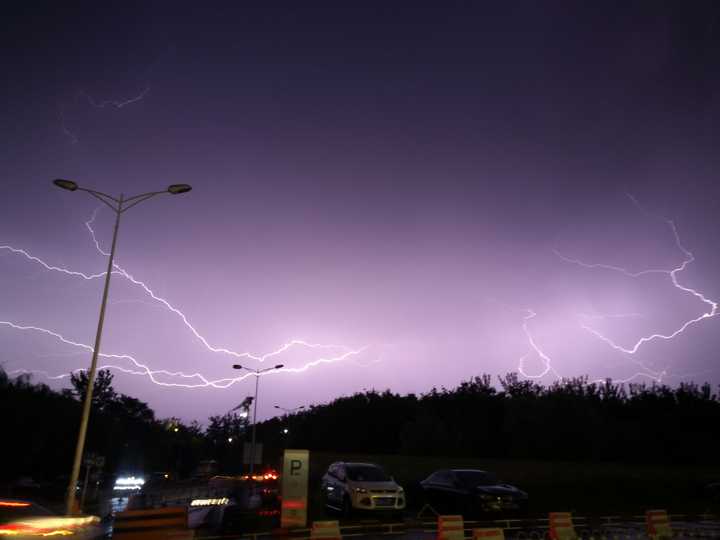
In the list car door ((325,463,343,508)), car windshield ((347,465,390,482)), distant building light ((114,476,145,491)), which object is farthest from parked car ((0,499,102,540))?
distant building light ((114,476,145,491))

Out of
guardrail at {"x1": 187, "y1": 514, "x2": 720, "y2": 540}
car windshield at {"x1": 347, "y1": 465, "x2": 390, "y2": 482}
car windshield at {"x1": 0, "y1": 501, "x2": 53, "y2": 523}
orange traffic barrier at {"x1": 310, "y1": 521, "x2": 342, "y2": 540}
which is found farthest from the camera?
car windshield at {"x1": 347, "y1": 465, "x2": 390, "y2": 482}

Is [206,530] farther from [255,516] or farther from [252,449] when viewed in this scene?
[252,449]

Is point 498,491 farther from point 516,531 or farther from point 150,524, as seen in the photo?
point 150,524

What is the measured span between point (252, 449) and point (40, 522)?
2955 centimetres

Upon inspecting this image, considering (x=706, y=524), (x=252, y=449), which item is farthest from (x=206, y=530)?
(x=252, y=449)

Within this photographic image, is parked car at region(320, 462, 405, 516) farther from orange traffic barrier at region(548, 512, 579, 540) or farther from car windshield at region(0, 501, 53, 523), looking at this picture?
car windshield at region(0, 501, 53, 523)

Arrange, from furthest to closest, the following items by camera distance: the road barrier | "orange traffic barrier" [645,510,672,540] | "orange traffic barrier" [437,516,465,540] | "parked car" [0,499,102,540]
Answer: "orange traffic barrier" [645,510,672,540] < "orange traffic barrier" [437,516,465,540] < the road barrier < "parked car" [0,499,102,540]

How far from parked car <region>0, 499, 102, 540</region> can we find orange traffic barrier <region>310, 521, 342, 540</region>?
14.1ft

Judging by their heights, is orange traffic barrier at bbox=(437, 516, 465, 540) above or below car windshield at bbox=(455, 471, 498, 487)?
below

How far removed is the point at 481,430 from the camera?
153 ft

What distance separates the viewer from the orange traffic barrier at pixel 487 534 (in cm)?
1041

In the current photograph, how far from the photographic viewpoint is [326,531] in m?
10.4

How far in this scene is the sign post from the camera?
578 inches

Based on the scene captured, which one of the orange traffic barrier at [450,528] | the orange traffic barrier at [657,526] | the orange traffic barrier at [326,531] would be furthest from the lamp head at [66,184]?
the orange traffic barrier at [657,526]
